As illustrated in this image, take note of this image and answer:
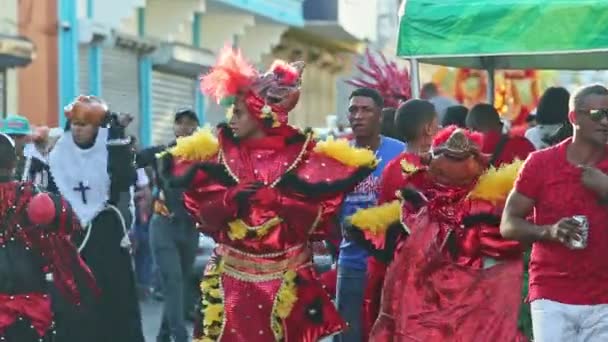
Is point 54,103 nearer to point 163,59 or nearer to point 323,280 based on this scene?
point 163,59

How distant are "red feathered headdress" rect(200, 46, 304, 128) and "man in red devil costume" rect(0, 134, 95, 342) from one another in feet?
3.87

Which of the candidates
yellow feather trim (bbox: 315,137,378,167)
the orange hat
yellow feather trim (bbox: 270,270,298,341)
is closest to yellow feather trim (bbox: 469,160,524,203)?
yellow feather trim (bbox: 315,137,378,167)

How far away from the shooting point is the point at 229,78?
32.1 feet

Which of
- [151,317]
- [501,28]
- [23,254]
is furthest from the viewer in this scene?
[151,317]

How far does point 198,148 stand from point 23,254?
122cm

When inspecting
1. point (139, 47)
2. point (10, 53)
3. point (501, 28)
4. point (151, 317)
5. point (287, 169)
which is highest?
point (139, 47)

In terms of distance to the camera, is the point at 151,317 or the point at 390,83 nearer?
the point at 390,83

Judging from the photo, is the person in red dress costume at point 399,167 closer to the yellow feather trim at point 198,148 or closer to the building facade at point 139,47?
the yellow feather trim at point 198,148

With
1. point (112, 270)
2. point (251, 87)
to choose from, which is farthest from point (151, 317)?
point (251, 87)

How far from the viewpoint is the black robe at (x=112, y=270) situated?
1276 centimetres

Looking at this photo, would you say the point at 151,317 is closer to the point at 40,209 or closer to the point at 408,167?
the point at 40,209

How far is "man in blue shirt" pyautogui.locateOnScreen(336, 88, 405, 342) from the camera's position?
35.6 feet

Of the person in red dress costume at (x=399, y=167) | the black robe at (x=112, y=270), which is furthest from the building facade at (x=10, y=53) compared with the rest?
the person in red dress costume at (x=399, y=167)

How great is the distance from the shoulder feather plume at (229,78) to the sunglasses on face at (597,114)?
77.9 inches
